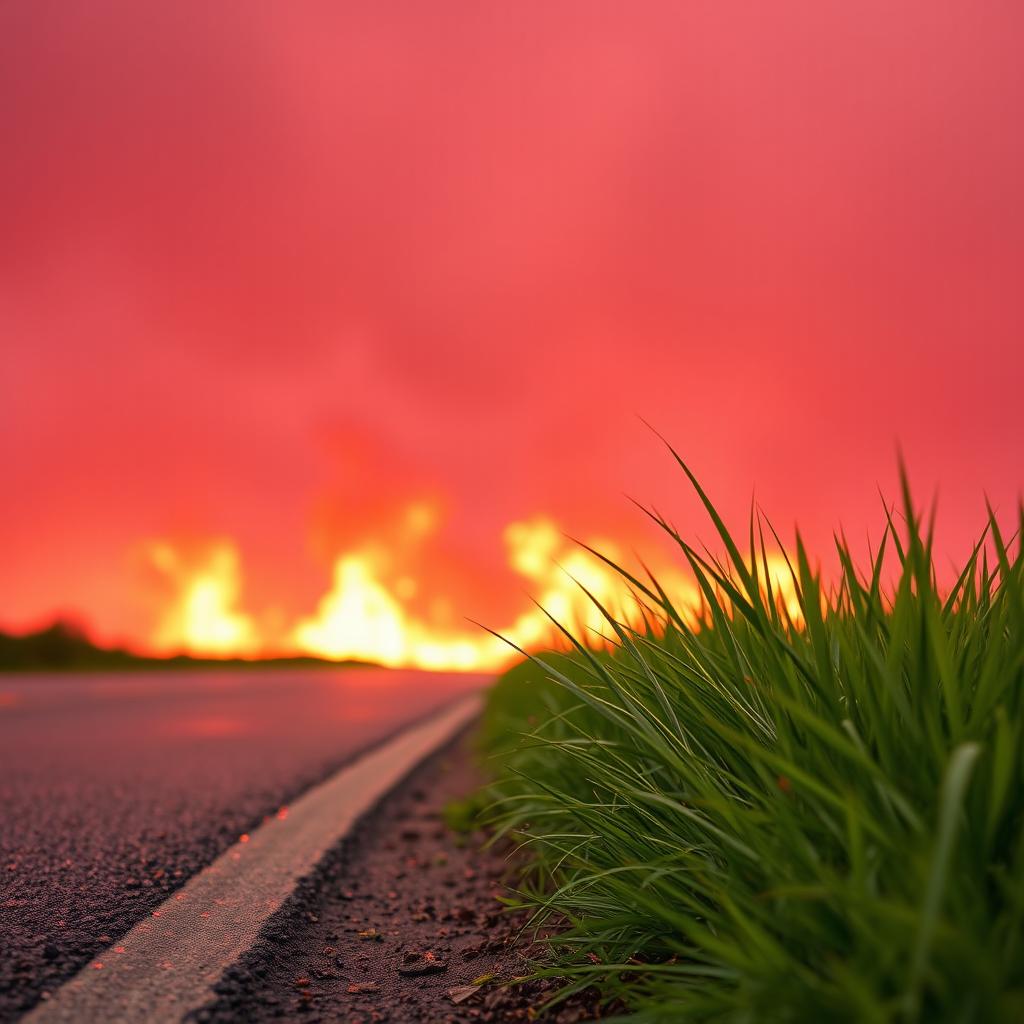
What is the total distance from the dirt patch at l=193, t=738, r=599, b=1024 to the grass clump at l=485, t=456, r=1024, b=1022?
0.56 ft

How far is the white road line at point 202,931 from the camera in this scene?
1.75 meters

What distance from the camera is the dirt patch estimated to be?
1890 millimetres

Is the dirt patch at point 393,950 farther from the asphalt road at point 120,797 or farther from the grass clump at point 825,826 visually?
the asphalt road at point 120,797

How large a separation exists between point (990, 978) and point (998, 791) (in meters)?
0.26

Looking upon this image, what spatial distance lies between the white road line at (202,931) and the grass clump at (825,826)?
740 mm

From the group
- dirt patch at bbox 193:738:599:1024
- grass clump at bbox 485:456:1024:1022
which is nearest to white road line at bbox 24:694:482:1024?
dirt patch at bbox 193:738:599:1024

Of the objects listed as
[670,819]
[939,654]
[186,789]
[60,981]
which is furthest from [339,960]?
[186,789]

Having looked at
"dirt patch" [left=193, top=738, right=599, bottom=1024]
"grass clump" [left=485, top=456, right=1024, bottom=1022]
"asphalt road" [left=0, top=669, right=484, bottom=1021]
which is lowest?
"dirt patch" [left=193, top=738, right=599, bottom=1024]

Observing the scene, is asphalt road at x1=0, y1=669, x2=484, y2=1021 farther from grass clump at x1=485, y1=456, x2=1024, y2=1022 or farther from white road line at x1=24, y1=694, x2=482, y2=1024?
grass clump at x1=485, y1=456, x2=1024, y2=1022

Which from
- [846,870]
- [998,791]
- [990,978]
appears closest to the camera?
[990,978]

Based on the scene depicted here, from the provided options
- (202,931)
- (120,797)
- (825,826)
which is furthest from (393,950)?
(120,797)

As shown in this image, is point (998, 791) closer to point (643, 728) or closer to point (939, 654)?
point (939, 654)

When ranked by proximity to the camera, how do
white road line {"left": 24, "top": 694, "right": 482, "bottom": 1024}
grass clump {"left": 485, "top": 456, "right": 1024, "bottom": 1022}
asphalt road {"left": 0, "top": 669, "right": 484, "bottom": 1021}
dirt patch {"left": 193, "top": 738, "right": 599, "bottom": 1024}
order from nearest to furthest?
grass clump {"left": 485, "top": 456, "right": 1024, "bottom": 1022} → white road line {"left": 24, "top": 694, "right": 482, "bottom": 1024} → dirt patch {"left": 193, "top": 738, "right": 599, "bottom": 1024} → asphalt road {"left": 0, "top": 669, "right": 484, "bottom": 1021}

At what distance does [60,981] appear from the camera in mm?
1858
